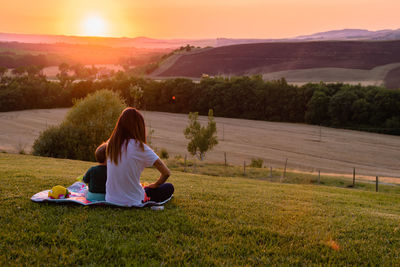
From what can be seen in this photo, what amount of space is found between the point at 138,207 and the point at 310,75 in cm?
11211

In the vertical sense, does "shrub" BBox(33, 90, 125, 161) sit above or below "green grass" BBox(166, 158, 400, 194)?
above

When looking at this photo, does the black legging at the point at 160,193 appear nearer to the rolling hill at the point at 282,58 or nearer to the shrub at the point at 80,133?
the shrub at the point at 80,133

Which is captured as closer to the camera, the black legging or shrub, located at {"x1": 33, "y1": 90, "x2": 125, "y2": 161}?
the black legging

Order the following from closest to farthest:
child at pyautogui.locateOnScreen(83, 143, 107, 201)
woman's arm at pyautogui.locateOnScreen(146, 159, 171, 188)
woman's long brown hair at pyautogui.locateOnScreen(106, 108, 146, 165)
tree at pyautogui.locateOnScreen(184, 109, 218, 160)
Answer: woman's long brown hair at pyautogui.locateOnScreen(106, 108, 146, 165) → woman's arm at pyautogui.locateOnScreen(146, 159, 171, 188) → child at pyautogui.locateOnScreen(83, 143, 107, 201) → tree at pyautogui.locateOnScreen(184, 109, 218, 160)

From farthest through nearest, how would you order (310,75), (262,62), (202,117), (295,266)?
(262,62) → (310,75) → (202,117) → (295,266)

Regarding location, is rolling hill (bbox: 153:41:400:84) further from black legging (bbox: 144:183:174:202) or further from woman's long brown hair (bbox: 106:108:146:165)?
woman's long brown hair (bbox: 106:108:146:165)

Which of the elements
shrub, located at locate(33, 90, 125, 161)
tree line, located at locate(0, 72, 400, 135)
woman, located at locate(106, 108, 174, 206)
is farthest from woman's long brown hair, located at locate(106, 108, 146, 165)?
tree line, located at locate(0, 72, 400, 135)

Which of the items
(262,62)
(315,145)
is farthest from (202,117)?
(262,62)

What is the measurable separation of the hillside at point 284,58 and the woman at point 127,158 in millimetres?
118366

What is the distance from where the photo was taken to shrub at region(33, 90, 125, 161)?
32812 millimetres

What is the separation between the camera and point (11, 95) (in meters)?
85.4

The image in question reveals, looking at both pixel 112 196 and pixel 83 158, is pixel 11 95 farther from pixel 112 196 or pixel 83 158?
pixel 112 196

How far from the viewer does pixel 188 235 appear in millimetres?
5875

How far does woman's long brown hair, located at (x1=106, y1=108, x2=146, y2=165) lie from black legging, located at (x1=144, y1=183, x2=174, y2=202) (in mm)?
1202
